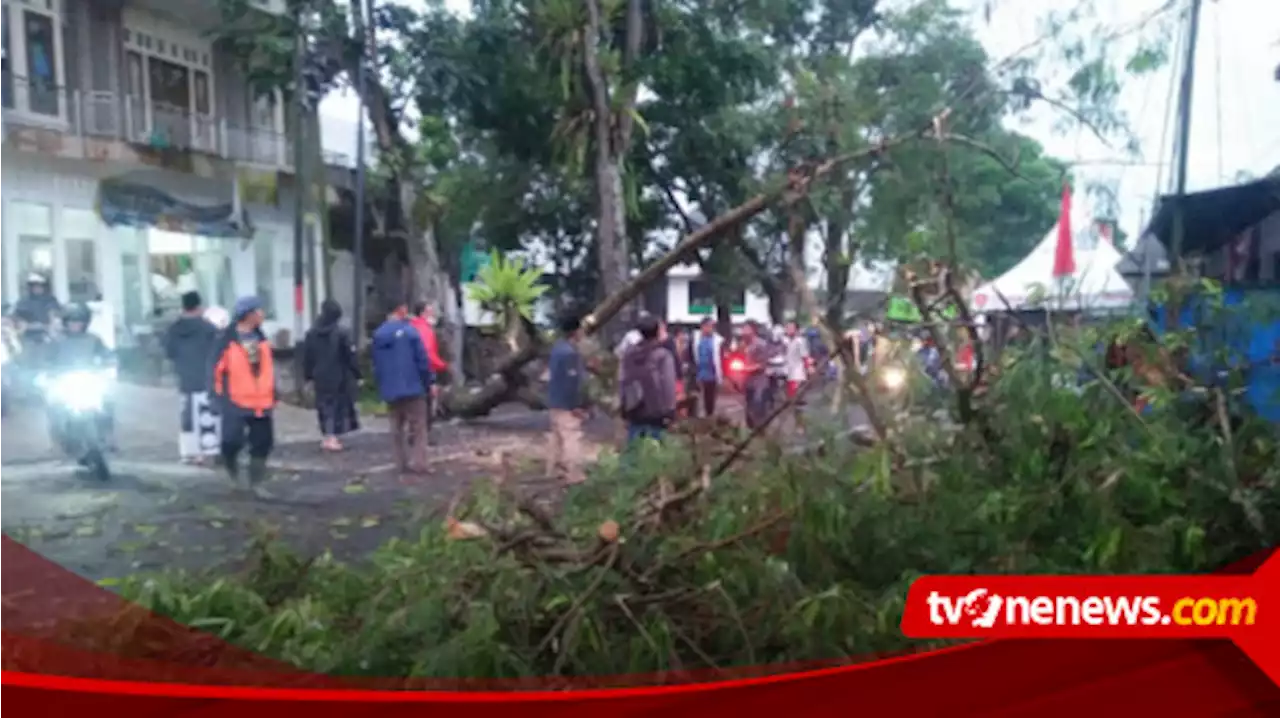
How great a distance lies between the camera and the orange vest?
4.83 feet

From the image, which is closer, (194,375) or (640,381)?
(194,375)

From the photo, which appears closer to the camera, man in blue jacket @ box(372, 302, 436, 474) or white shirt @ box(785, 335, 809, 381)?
man in blue jacket @ box(372, 302, 436, 474)

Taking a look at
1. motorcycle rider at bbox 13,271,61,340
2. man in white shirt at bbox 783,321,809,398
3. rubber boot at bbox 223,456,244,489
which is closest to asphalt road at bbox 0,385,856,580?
rubber boot at bbox 223,456,244,489

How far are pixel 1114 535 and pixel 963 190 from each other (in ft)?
1.90

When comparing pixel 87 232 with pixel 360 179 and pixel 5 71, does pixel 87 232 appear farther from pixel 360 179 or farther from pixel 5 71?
pixel 360 179

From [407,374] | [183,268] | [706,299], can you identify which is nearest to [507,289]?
[407,374]

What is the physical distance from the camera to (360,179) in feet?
5.01

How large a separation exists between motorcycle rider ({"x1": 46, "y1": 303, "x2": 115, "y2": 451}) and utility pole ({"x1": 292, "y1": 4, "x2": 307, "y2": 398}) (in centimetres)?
23

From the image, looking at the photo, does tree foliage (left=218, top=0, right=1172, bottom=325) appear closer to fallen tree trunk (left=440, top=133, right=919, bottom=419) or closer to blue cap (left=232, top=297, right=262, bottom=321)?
fallen tree trunk (left=440, top=133, right=919, bottom=419)

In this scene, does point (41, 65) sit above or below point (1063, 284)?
above

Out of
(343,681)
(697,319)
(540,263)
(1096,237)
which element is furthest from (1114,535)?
(343,681)

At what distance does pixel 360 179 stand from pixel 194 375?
1.13 feet

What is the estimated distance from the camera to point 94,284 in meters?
1.42

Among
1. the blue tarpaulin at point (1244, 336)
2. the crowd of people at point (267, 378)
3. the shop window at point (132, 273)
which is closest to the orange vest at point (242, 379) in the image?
the crowd of people at point (267, 378)
